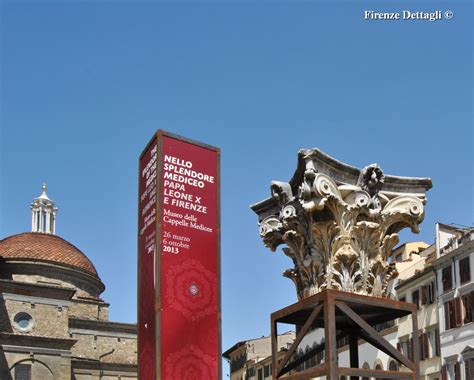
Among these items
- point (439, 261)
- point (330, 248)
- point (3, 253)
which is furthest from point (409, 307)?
point (3, 253)

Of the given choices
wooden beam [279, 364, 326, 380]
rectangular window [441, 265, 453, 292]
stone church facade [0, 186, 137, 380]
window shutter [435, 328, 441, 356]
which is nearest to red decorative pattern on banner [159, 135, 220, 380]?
wooden beam [279, 364, 326, 380]

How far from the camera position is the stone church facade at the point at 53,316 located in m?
44.6

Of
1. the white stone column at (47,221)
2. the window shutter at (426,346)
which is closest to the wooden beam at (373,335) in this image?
the window shutter at (426,346)

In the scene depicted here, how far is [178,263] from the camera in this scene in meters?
16.6

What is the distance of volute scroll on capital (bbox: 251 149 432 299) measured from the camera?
10812 mm

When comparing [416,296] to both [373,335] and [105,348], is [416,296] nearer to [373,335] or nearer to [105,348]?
[105,348]

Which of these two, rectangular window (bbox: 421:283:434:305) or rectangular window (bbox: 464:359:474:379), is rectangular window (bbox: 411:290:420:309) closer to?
rectangular window (bbox: 421:283:434:305)

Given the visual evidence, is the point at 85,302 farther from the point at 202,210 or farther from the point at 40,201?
the point at 202,210

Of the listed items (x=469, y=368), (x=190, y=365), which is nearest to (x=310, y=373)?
(x=190, y=365)

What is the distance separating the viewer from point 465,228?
3788 centimetres

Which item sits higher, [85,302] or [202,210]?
[85,302]

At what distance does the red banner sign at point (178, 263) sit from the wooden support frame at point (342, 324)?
17.6ft

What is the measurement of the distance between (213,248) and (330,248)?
6769 mm

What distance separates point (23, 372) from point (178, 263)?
2999cm
